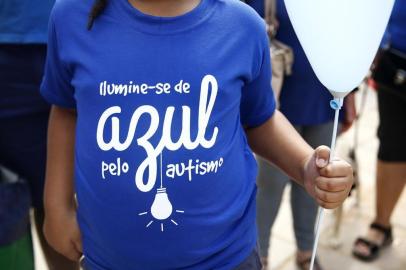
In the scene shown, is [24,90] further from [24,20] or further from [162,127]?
[162,127]

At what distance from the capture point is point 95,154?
0.94m

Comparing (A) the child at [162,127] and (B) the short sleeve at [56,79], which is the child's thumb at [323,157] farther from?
(B) the short sleeve at [56,79]

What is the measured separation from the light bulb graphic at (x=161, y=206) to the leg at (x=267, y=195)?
970mm

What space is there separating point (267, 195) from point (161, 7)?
1.11m

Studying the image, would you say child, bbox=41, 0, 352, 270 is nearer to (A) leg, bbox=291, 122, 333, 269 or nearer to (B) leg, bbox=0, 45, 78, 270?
(B) leg, bbox=0, 45, 78, 270

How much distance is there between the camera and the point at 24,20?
1.28 meters

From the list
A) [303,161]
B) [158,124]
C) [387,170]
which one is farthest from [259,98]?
[387,170]

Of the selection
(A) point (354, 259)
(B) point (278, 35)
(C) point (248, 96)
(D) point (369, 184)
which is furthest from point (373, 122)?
(C) point (248, 96)

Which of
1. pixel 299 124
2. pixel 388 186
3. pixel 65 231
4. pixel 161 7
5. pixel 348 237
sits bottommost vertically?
pixel 348 237

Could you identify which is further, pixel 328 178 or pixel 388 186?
pixel 388 186

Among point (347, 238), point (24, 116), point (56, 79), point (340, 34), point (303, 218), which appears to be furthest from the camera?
point (347, 238)

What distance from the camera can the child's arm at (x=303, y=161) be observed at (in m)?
0.96

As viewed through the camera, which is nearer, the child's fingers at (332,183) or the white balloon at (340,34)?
the white balloon at (340,34)

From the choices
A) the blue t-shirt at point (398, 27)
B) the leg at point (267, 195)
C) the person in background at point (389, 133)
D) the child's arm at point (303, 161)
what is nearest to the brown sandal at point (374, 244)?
the person in background at point (389, 133)
